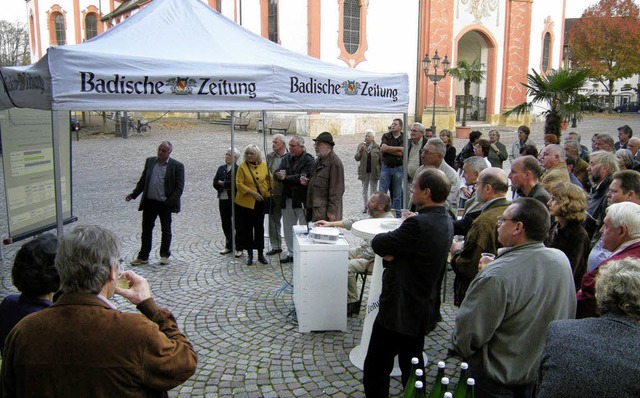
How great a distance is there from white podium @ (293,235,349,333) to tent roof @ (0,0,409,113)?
5.11 ft

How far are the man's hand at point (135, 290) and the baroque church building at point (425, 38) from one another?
2179 centimetres

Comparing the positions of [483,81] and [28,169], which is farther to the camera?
[483,81]

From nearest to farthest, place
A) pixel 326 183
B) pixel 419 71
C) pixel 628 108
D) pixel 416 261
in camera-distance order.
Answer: pixel 416 261
pixel 326 183
pixel 419 71
pixel 628 108

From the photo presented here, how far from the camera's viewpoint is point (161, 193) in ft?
22.8

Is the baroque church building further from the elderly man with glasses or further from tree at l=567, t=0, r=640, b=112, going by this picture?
the elderly man with glasses

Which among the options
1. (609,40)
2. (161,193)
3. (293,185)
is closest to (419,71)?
(293,185)

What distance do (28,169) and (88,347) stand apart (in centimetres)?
610

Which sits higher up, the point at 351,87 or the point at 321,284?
the point at 351,87

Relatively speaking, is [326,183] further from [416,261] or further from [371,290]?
[416,261]

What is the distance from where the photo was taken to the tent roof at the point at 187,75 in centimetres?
436

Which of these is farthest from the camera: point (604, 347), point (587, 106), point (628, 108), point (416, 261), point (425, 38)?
point (628, 108)

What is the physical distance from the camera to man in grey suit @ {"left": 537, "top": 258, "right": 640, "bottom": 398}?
1.90 metres

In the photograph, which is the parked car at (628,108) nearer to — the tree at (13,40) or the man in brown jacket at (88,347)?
the man in brown jacket at (88,347)

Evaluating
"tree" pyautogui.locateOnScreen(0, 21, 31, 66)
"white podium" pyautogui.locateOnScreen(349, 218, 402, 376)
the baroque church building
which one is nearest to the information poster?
"white podium" pyautogui.locateOnScreen(349, 218, 402, 376)
